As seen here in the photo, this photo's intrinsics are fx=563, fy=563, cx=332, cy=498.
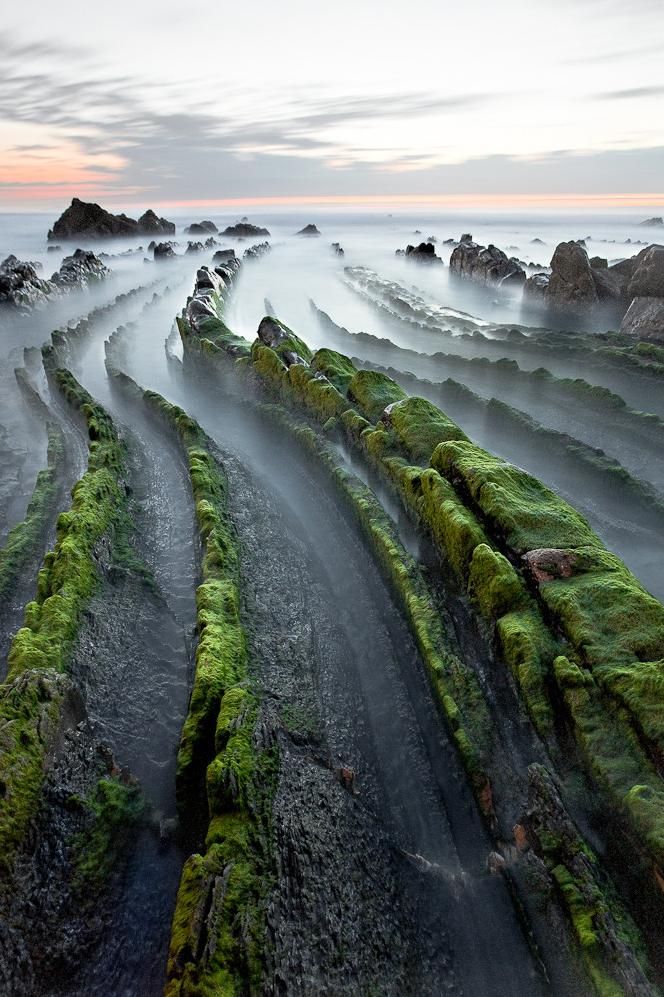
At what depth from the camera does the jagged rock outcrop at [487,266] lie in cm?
5994

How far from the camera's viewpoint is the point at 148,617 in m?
13.4

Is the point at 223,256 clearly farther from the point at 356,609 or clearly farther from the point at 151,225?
the point at 356,609

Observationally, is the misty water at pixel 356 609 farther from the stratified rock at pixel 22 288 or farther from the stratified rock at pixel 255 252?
the stratified rock at pixel 255 252

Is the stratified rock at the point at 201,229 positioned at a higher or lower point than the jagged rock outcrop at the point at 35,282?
higher

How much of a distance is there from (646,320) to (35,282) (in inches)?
2068

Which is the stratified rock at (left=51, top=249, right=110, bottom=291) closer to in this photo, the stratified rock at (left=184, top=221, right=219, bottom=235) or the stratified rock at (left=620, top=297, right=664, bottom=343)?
the stratified rock at (left=620, top=297, right=664, bottom=343)

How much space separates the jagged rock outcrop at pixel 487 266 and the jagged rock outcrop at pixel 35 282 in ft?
145

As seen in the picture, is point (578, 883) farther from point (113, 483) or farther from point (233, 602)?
point (113, 483)

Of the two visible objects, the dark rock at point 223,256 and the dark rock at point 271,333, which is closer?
the dark rock at point 271,333

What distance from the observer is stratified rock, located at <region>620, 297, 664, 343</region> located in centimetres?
3023

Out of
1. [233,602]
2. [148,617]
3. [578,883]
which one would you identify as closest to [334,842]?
[578,883]

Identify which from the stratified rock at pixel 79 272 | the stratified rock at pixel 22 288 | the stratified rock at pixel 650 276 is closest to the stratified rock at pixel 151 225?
the stratified rock at pixel 79 272

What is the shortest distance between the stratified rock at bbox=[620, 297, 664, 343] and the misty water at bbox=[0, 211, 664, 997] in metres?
4.33

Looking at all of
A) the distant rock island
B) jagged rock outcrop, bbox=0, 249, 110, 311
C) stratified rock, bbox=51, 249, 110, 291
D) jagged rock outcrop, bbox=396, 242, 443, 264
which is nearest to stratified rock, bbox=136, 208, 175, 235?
the distant rock island
